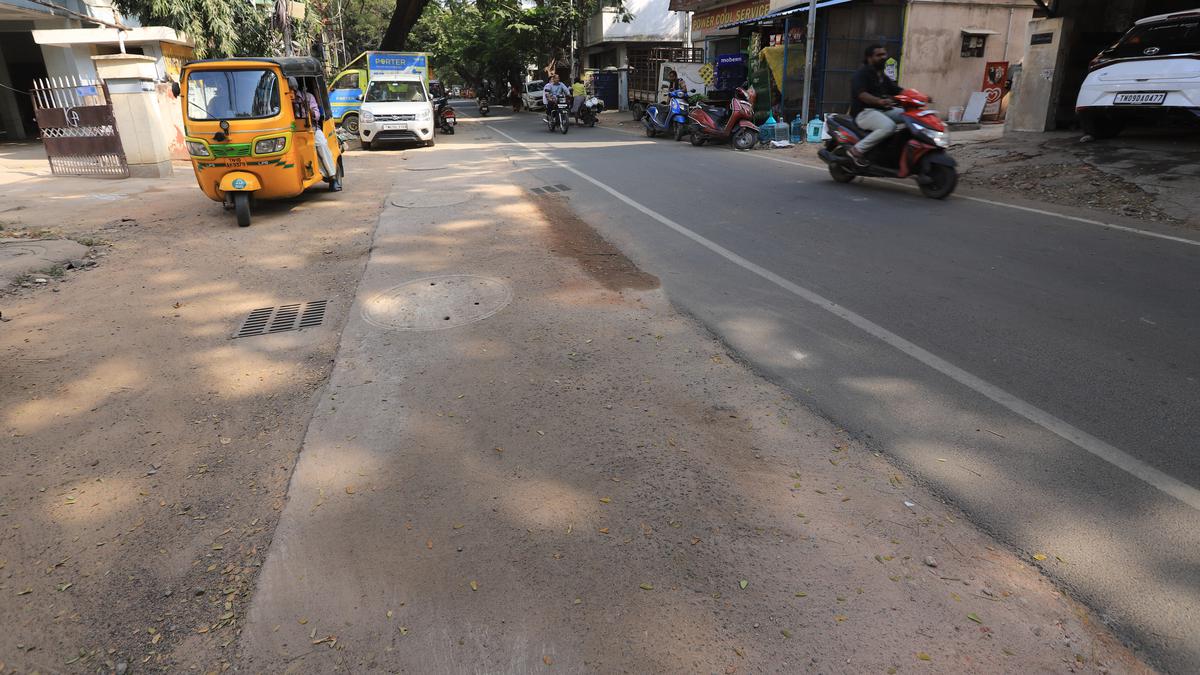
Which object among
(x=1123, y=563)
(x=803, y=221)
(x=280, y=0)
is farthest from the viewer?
(x=280, y=0)

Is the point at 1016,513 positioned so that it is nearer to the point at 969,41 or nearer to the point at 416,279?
the point at 416,279

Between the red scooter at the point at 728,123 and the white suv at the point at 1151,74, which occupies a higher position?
the white suv at the point at 1151,74

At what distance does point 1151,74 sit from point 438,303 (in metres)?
10.3

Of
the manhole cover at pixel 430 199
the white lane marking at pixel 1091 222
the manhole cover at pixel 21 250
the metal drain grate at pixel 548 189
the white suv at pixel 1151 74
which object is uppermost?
the white suv at pixel 1151 74

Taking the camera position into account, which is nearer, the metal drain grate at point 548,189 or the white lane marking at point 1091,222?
the white lane marking at point 1091,222

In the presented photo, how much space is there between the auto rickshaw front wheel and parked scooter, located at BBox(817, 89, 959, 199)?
8200 mm

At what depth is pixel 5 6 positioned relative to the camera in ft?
56.4

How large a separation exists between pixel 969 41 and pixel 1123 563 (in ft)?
69.2

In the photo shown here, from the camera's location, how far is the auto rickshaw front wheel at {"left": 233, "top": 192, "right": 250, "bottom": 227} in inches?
352

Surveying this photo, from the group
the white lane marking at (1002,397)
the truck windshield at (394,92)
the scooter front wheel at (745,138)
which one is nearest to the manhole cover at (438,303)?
the white lane marking at (1002,397)

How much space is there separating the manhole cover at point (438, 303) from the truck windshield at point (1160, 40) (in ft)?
33.9

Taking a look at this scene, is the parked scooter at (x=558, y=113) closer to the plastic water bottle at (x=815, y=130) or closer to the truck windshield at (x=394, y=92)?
the truck windshield at (x=394, y=92)

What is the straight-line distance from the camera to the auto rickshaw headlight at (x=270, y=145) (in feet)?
29.8

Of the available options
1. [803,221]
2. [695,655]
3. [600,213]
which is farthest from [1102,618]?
[600,213]
